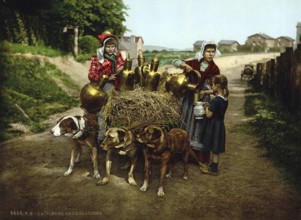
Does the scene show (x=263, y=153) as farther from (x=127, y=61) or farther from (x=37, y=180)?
(x=37, y=180)

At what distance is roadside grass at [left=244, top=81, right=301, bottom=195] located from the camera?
5781 millimetres

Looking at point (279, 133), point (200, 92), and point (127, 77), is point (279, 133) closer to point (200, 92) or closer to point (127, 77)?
point (200, 92)

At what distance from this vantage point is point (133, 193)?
461 centimetres

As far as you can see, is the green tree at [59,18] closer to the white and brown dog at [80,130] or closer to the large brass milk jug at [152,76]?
the large brass milk jug at [152,76]

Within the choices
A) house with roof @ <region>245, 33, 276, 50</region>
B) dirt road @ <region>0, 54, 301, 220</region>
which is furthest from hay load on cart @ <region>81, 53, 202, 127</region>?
house with roof @ <region>245, 33, 276, 50</region>

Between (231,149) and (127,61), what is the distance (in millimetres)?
2957

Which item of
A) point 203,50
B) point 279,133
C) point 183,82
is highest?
point 203,50

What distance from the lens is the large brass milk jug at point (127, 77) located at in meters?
5.56

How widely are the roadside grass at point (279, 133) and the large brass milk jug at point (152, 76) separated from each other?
8.16 feet

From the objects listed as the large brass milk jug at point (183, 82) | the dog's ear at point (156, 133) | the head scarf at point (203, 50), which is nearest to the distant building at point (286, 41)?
the head scarf at point (203, 50)

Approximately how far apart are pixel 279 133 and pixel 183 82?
10.9 feet

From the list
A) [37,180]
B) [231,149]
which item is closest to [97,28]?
[231,149]

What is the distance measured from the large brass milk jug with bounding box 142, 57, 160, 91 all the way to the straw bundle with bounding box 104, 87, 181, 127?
0.67ft

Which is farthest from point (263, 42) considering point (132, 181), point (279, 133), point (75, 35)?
point (132, 181)
